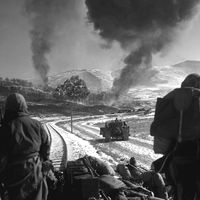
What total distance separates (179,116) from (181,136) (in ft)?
0.61

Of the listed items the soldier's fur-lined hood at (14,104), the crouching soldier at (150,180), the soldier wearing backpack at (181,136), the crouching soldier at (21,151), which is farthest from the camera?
the crouching soldier at (150,180)

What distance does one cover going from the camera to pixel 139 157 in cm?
1372

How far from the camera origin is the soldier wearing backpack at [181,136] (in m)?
3.29

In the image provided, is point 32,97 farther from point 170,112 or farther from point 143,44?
point 170,112

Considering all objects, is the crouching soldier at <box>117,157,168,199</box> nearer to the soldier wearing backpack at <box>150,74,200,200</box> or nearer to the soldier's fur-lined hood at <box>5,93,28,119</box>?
the soldier wearing backpack at <box>150,74,200,200</box>

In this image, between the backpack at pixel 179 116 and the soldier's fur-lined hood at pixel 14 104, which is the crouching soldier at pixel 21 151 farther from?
the backpack at pixel 179 116

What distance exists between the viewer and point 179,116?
134 inches

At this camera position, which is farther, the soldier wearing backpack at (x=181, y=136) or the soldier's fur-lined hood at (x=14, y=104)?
the soldier's fur-lined hood at (x=14, y=104)

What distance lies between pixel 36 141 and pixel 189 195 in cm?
155

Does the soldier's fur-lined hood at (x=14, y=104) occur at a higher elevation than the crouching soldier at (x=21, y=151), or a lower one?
higher

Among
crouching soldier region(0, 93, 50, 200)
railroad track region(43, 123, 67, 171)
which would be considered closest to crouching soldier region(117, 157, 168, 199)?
railroad track region(43, 123, 67, 171)

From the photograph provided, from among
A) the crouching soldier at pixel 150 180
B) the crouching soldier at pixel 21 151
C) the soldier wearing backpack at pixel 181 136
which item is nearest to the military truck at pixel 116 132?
the crouching soldier at pixel 150 180

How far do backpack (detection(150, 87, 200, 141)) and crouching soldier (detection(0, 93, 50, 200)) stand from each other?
1.19 metres

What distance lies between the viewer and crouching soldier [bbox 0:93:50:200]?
3.89 m
